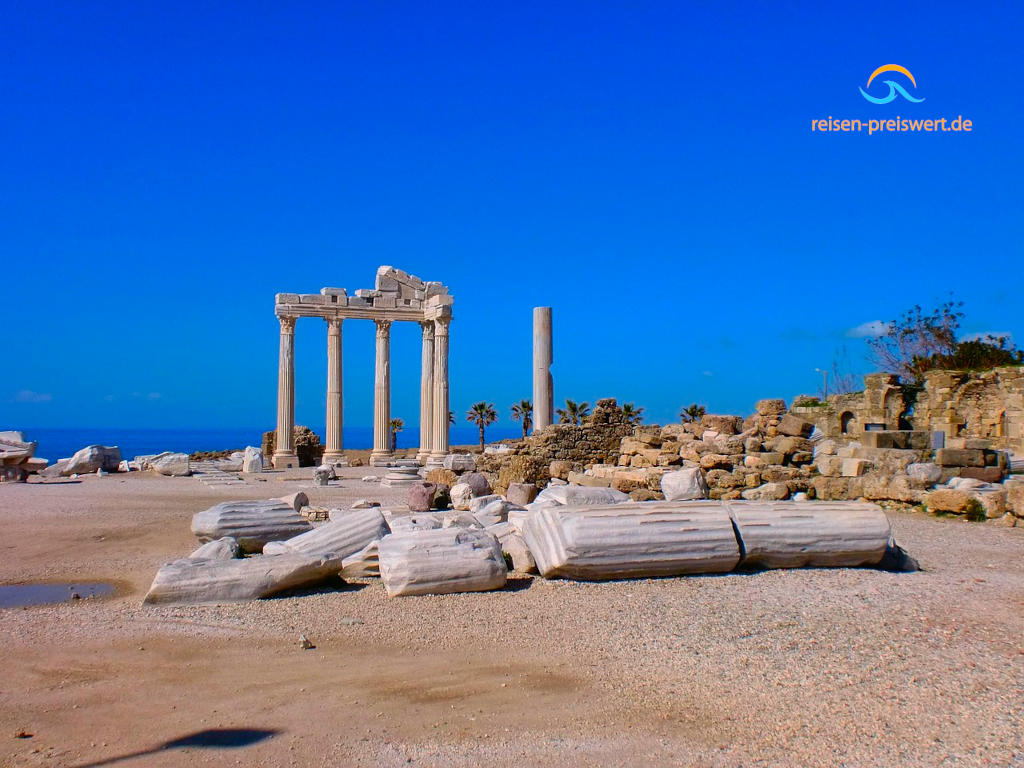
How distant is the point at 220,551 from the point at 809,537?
6.24m

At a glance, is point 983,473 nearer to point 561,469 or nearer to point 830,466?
point 830,466

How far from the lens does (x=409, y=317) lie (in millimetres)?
32312

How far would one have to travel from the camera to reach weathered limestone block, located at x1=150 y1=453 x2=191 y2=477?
84.6ft

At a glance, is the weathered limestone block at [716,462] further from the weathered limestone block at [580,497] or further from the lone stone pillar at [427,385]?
the lone stone pillar at [427,385]

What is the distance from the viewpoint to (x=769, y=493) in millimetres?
13711

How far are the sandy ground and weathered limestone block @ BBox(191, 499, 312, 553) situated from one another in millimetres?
1468

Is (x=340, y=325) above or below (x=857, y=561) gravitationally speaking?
above

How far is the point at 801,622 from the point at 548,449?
1117 cm

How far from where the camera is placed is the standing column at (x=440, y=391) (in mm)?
30875

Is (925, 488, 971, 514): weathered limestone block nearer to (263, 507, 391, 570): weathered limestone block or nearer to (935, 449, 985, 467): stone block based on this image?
(935, 449, 985, 467): stone block

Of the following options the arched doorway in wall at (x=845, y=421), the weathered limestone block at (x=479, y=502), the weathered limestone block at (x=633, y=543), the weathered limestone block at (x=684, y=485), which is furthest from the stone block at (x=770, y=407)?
the arched doorway in wall at (x=845, y=421)

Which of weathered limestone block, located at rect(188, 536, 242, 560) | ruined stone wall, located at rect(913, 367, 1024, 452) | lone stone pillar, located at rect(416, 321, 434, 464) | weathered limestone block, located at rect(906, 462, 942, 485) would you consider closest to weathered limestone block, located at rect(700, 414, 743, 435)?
weathered limestone block, located at rect(906, 462, 942, 485)

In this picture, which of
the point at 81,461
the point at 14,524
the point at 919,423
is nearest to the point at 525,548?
the point at 14,524

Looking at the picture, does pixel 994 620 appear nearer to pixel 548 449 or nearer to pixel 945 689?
pixel 945 689
